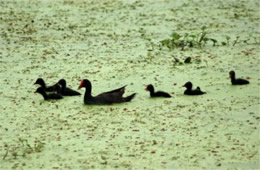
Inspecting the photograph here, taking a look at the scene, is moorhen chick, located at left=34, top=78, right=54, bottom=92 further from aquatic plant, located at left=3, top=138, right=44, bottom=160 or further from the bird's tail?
aquatic plant, located at left=3, top=138, right=44, bottom=160

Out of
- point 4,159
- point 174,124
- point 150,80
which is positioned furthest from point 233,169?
point 150,80

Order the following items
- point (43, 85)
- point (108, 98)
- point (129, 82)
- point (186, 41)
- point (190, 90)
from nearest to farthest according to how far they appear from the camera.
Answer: point (108, 98) < point (190, 90) < point (43, 85) < point (129, 82) < point (186, 41)

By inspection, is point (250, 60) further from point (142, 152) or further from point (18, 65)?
point (142, 152)

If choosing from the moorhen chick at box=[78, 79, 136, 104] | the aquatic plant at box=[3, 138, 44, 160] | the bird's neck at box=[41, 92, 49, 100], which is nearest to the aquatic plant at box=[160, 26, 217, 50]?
the moorhen chick at box=[78, 79, 136, 104]

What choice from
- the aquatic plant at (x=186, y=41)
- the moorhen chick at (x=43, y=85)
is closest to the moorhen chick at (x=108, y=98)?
the moorhen chick at (x=43, y=85)

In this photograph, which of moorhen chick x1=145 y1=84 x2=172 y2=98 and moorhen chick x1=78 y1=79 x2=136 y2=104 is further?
moorhen chick x1=145 y1=84 x2=172 y2=98

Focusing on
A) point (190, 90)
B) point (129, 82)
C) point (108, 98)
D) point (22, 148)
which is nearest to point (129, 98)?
point (108, 98)

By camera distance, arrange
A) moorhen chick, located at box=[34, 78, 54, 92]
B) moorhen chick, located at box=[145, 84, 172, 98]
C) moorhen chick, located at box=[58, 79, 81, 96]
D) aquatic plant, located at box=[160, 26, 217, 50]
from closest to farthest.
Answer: moorhen chick, located at box=[145, 84, 172, 98] < moorhen chick, located at box=[58, 79, 81, 96] < moorhen chick, located at box=[34, 78, 54, 92] < aquatic plant, located at box=[160, 26, 217, 50]

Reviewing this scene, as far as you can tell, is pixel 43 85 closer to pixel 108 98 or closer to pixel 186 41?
pixel 108 98

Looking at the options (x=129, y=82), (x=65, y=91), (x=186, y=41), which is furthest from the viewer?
(x=186, y=41)

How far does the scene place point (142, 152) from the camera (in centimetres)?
674

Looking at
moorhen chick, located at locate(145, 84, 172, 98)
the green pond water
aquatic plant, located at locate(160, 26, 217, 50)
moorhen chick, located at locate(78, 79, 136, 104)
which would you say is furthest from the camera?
aquatic plant, located at locate(160, 26, 217, 50)

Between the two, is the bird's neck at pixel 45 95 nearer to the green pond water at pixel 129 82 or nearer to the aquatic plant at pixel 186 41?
the green pond water at pixel 129 82

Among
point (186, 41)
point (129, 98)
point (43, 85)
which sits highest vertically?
point (186, 41)
